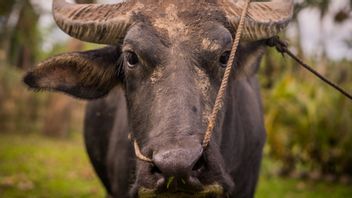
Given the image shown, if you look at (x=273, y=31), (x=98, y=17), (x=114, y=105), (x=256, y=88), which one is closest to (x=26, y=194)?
(x=114, y=105)

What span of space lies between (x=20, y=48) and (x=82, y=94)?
957 inches

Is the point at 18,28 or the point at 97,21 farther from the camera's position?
the point at 18,28

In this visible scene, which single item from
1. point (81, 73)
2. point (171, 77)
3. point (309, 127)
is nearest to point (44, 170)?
point (309, 127)

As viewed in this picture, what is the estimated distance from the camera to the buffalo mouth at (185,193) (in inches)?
98.2

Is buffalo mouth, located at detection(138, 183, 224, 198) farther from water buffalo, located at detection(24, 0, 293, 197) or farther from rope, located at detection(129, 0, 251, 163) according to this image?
rope, located at detection(129, 0, 251, 163)

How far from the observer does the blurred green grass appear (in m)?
7.51

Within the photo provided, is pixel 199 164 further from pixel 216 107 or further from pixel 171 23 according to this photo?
pixel 171 23

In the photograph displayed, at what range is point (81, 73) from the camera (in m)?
3.56

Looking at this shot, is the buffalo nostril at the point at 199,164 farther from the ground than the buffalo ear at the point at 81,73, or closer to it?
A: farther from the ground

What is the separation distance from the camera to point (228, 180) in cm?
273

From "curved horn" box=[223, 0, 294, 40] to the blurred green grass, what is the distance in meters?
4.68

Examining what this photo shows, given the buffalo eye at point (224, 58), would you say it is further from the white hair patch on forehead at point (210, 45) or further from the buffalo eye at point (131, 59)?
the buffalo eye at point (131, 59)

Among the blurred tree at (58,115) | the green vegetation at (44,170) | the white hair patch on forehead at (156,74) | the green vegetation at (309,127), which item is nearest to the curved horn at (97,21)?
the white hair patch on forehead at (156,74)

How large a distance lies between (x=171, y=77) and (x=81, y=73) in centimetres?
106
